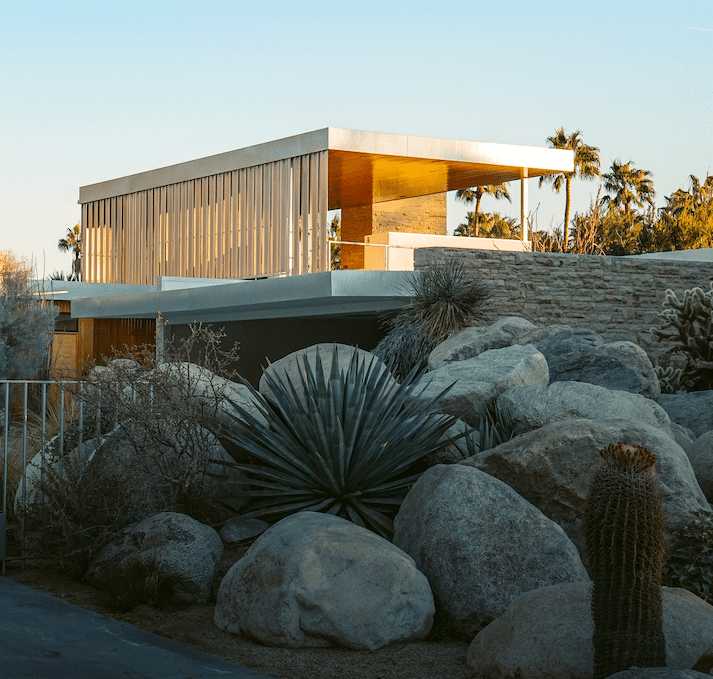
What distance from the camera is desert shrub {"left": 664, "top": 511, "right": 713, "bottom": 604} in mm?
6441

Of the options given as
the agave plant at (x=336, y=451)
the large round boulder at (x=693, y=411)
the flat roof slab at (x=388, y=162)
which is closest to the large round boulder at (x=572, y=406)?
the agave plant at (x=336, y=451)

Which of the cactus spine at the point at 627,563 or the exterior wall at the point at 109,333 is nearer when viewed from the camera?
the cactus spine at the point at 627,563

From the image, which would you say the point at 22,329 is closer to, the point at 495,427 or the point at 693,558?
the point at 495,427

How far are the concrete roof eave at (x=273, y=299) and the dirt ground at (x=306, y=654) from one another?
35.1 feet

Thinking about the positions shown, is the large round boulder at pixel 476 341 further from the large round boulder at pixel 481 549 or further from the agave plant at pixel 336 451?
the large round boulder at pixel 481 549

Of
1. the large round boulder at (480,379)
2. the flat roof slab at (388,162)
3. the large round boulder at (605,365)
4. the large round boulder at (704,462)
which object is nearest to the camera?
the large round boulder at (704,462)

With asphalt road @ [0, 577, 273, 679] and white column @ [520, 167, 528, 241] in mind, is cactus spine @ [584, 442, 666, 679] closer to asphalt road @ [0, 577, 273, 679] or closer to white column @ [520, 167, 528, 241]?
asphalt road @ [0, 577, 273, 679]

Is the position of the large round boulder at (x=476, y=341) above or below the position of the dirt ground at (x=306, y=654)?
above

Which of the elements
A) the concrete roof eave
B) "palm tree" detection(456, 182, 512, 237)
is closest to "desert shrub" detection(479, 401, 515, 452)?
the concrete roof eave

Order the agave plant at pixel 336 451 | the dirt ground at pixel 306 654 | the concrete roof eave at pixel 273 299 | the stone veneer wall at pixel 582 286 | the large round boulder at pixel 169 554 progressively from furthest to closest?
the stone veneer wall at pixel 582 286 → the concrete roof eave at pixel 273 299 → the agave plant at pixel 336 451 → the large round boulder at pixel 169 554 → the dirt ground at pixel 306 654

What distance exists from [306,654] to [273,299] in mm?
13015

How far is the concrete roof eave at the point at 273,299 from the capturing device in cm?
1708

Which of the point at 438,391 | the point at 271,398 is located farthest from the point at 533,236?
the point at 271,398

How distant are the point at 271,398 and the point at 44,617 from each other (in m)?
3.12
